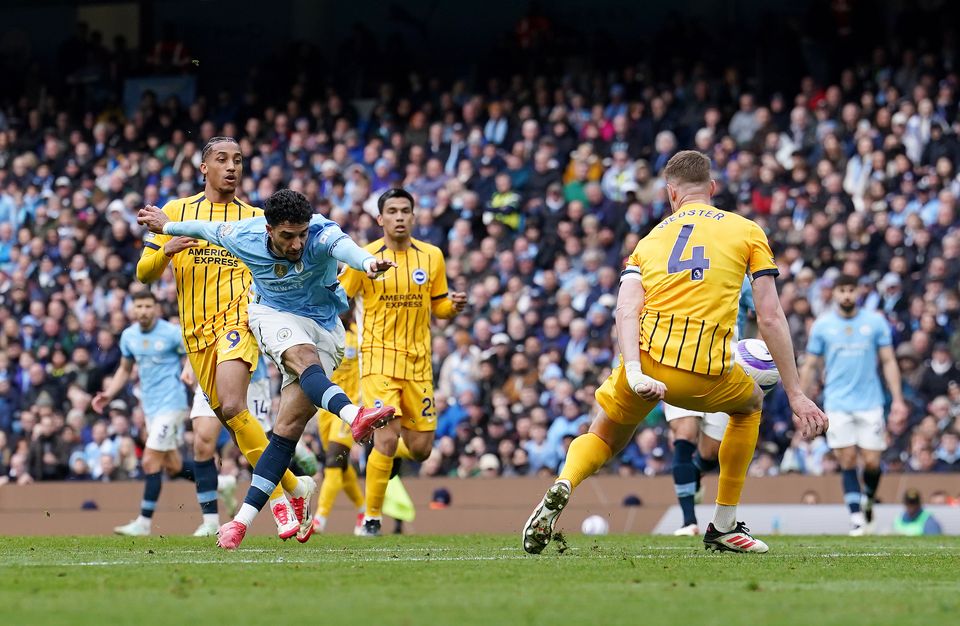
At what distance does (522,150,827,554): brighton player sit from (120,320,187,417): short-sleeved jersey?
23.2 ft

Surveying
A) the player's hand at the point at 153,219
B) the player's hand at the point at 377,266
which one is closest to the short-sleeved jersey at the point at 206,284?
the player's hand at the point at 153,219

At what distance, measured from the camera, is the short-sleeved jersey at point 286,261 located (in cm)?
941

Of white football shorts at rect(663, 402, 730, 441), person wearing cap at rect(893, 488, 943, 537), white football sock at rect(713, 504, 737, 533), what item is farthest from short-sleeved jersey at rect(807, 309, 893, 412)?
white football sock at rect(713, 504, 737, 533)

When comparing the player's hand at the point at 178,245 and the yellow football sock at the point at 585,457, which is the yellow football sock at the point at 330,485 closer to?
the player's hand at the point at 178,245

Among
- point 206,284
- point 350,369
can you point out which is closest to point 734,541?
point 206,284

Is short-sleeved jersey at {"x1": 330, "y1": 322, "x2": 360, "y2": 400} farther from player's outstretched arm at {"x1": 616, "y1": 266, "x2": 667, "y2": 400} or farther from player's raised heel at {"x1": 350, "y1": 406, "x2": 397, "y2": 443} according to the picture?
player's outstretched arm at {"x1": 616, "y1": 266, "x2": 667, "y2": 400}

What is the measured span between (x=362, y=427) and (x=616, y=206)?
1287cm

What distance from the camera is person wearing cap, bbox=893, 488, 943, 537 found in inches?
615

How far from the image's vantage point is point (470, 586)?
22.7 feet

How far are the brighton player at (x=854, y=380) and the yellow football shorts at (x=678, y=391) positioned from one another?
6634mm

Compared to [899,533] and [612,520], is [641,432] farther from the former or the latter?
[899,533]

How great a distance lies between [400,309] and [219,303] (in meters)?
2.58

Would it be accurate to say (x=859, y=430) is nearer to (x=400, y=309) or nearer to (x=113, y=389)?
(x=400, y=309)

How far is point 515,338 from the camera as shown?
800 inches
